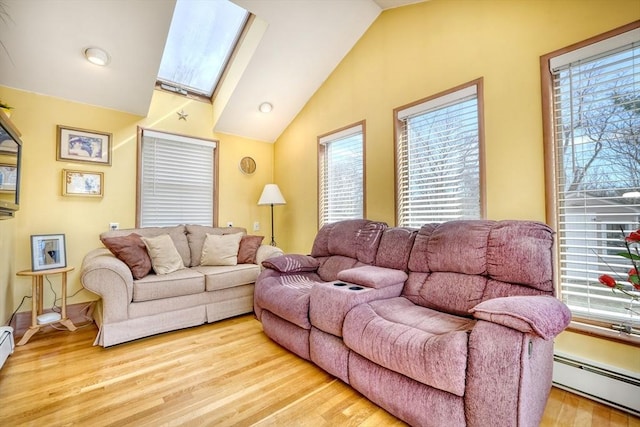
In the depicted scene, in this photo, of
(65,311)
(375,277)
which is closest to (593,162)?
(375,277)

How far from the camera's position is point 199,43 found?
3.17 m

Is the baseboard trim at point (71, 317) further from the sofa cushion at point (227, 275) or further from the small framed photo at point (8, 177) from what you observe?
the small framed photo at point (8, 177)

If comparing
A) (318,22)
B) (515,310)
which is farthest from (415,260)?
(318,22)

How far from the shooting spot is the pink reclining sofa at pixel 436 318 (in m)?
1.16

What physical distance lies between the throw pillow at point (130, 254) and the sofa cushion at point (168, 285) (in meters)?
0.09

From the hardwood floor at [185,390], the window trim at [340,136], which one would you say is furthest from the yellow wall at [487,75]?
the hardwood floor at [185,390]

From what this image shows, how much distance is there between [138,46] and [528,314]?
3.44 metres

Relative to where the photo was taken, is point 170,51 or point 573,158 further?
point 170,51

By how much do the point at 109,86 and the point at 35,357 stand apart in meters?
2.48

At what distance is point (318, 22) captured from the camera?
2775 mm

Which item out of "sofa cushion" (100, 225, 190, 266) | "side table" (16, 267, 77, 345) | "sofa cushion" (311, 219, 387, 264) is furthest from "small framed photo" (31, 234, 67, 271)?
"sofa cushion" (311, 219, 387, 264)

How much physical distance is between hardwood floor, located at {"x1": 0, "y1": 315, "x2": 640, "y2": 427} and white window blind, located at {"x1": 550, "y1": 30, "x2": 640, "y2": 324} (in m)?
0.65

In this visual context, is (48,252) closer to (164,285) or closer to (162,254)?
(162,254)

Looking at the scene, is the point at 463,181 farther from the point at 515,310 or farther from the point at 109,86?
the point at 109,86
